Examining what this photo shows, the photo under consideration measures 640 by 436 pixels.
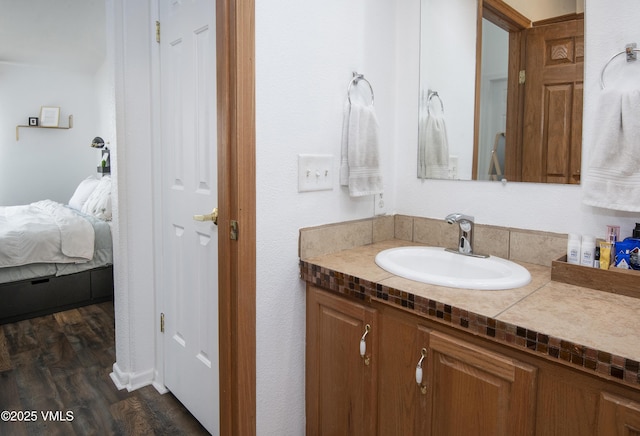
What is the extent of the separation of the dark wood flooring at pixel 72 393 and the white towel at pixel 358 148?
121 cm

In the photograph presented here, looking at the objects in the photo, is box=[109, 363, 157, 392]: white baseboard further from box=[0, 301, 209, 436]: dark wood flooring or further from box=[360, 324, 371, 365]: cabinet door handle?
box=[360, 324, 371, 365]: cabinet door handle

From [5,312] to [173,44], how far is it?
7.78 ft

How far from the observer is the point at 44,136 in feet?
18.2

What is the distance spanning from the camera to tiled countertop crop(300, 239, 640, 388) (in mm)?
783

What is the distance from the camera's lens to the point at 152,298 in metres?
2.07

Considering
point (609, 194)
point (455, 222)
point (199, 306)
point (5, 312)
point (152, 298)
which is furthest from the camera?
point (5, 312)

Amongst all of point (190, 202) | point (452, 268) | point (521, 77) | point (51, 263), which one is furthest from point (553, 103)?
point (51, 263)

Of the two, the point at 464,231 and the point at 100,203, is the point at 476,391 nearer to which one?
the point at 464,231

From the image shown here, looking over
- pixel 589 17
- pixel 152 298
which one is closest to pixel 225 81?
pixel 589 17

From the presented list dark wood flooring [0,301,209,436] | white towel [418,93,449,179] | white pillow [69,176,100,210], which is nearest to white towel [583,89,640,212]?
white towel [418,93,449,179]

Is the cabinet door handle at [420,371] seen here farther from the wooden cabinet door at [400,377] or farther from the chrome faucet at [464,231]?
the chrome faucet at [464,231]

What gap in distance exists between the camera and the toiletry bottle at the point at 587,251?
1.17 metres

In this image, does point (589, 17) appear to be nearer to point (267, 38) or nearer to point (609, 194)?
point (609, 194)

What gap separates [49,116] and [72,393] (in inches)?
183
